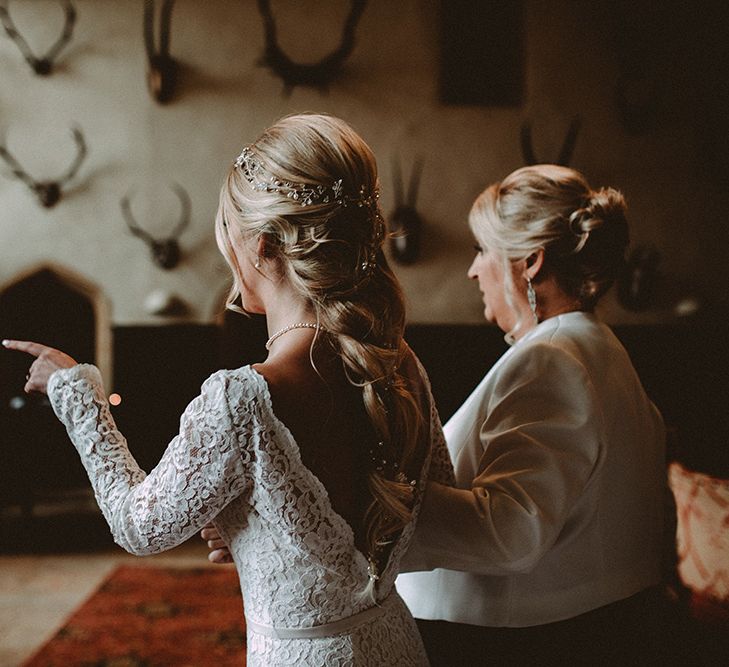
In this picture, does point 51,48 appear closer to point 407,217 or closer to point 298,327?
point 407,217

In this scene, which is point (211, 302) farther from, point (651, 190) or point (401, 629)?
point (401, 629)

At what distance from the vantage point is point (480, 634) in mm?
1660

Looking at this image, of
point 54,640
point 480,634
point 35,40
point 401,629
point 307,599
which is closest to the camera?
point 307,599

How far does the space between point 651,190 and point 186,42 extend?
382cm

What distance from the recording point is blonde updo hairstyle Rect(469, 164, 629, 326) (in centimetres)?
172

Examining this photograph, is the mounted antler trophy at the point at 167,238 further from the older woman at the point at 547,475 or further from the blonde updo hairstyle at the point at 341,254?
the blonde updo hairstyle at the point at 341,254

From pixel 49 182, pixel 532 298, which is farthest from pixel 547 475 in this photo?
pixel 49 182

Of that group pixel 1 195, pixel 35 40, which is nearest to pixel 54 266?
pixel 1 195

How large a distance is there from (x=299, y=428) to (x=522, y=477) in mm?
487

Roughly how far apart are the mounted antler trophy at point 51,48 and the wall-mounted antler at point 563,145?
3517 millimetres

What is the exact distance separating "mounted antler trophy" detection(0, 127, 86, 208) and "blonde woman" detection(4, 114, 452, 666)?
526 cm

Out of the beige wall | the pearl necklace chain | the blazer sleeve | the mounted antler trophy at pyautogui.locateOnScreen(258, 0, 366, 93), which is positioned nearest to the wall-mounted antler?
the beige wall

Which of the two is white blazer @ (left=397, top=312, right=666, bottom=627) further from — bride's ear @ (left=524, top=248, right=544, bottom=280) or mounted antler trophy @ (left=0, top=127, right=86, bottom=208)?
mounted antler trophy @ (left=0, top=127, right=86, bottom=208)

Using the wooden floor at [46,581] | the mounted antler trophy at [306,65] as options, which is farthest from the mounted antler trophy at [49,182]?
the wooden floor at [46,581]
